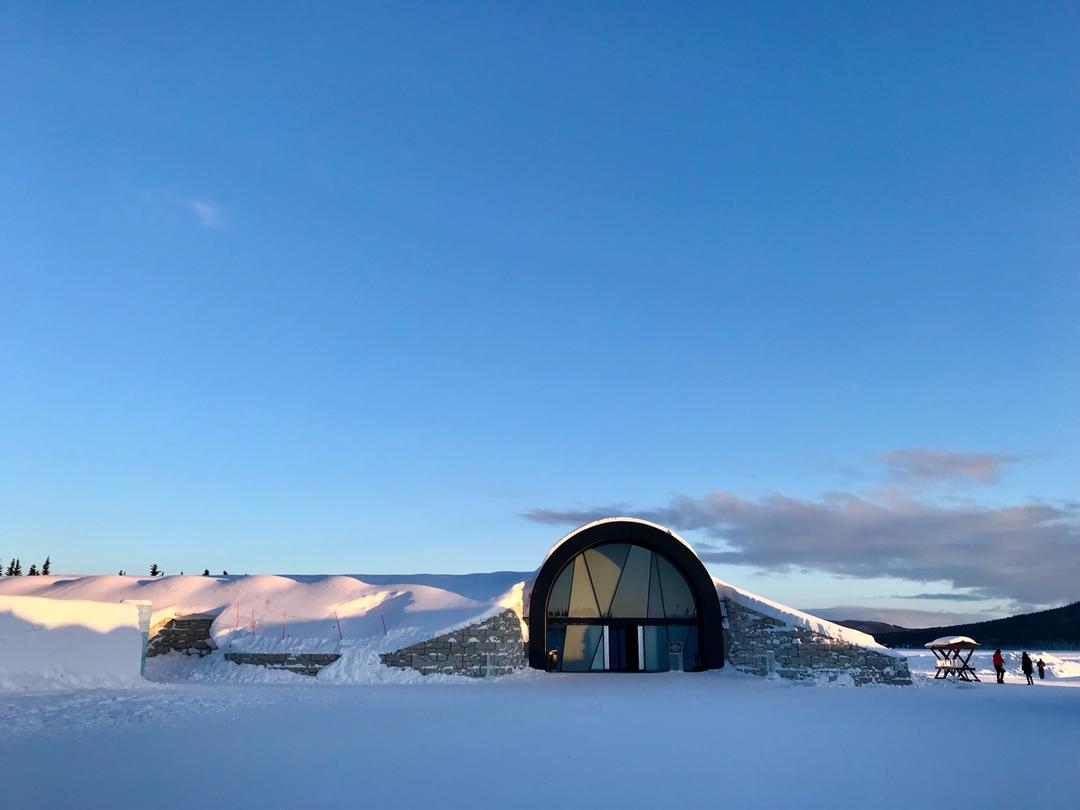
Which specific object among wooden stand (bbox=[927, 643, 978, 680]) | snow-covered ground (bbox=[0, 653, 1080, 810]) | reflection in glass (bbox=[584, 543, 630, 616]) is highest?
reflection in glass (bbox=[584, 543, 630, 616])

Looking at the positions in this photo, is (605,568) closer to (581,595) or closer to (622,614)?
(581,595)

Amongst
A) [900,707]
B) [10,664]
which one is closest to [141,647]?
[10,664]

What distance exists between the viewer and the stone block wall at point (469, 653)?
80.7 ft

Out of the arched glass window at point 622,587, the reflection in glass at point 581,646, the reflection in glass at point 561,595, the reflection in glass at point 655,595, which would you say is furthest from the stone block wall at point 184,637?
the reflection in glass at point 655,595

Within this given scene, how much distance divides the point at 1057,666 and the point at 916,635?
87.0m

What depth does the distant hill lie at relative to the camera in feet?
359

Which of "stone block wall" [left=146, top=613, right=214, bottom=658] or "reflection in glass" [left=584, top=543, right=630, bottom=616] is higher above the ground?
"reflection in glass" [left=584, top=543, right=630, bottom=616]

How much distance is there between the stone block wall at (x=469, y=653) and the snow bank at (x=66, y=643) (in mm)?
7216

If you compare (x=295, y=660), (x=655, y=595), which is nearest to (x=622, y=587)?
(x=655, y=595)

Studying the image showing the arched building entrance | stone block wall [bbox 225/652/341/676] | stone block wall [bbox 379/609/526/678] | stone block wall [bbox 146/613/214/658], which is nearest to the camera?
stone block wall [bbox 225/652/341/676]

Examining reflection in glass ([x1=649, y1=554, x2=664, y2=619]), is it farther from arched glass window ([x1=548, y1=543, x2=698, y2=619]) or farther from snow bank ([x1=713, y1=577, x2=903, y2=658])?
snow bank ([x1=713, y1=577, x2=903, y2=658])

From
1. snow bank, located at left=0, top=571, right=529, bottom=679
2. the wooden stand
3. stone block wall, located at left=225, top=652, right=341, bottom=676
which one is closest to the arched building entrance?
snow bank, located at left=0, top=571, right=529, bottom=679

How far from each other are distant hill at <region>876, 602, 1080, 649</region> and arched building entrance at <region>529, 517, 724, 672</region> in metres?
90.3

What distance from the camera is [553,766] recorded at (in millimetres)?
10336
